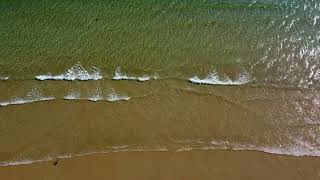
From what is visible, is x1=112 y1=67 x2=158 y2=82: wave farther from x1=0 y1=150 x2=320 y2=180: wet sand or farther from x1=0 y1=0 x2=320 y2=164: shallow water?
x1=0 y1=150 x2=320 y2=180: wet sand

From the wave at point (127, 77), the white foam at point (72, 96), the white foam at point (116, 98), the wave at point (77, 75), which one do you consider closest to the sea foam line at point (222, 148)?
the white foam at point (116, 98)

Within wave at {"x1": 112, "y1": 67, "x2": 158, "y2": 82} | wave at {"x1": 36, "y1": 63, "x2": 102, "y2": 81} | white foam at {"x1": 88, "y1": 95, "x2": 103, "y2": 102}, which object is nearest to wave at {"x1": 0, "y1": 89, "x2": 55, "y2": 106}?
wave at {"x1": 36, "y1": 63, "x2": 102, "y2": 81}

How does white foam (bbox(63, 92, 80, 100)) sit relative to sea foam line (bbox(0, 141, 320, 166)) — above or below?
above

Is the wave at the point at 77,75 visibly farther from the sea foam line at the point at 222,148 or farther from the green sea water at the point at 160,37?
the sea foam line at the point at 222,148

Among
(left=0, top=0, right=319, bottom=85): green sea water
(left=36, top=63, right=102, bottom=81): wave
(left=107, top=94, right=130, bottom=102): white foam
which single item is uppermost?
(left=0, top=0, right=319, bottom=85): green sea water

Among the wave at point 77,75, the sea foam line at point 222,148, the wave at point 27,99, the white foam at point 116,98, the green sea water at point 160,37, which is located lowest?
the sea foam line at point 222,148

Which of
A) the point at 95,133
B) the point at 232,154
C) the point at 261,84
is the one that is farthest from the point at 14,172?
the point at 261,84

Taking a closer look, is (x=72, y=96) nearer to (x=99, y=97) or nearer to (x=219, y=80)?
(x=99, y=97)

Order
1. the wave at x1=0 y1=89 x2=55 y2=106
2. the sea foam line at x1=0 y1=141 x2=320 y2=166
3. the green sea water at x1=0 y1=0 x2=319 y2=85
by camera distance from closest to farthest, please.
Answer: the sea foam line at x1=0 y1=141 x2=320 y2=166 < the wave at x1=0 y1=89 x2=55 y2=106 < the green sea water at x1=0 y1=0 x2=319 y2=85
